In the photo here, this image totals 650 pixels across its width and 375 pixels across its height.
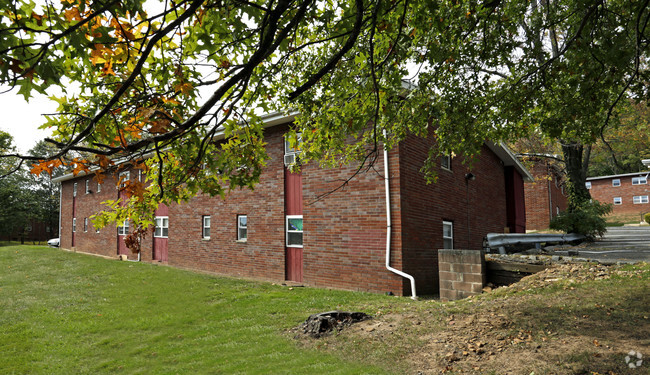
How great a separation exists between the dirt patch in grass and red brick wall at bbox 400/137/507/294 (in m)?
3.67

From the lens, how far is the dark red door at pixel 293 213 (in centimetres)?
1314

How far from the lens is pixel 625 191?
145ft

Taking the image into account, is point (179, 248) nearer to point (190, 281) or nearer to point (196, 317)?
point (190, 281)

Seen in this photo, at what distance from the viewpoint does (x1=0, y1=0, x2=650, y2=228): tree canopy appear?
3188 millimetres

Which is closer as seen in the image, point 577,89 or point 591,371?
point 591,371

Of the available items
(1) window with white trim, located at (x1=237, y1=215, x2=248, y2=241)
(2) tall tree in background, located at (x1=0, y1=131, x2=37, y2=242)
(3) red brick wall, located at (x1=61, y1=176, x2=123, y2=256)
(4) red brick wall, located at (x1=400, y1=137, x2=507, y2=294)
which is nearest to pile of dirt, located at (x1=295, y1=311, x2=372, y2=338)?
(4) red brick wall, located at (x1=400, y1=137, x2=507, y2=294)

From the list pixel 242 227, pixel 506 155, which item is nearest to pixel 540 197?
pixel 506 155

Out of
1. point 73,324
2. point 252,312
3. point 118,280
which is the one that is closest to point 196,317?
point 252,312

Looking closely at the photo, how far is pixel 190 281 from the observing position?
12.9 metres

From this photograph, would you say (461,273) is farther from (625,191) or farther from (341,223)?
(625,191)

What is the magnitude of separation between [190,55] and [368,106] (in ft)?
9.71

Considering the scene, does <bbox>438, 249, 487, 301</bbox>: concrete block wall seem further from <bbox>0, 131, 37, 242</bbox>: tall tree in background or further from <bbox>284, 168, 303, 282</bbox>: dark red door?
<bbox>0, 131, 37, 242</bbox>: tall tree in background

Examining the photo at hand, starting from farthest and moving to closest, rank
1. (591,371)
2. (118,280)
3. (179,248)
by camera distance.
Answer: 1. (179,248)
2. (118,280)
3. (591,371)

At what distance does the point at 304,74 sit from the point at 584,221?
17360mm
